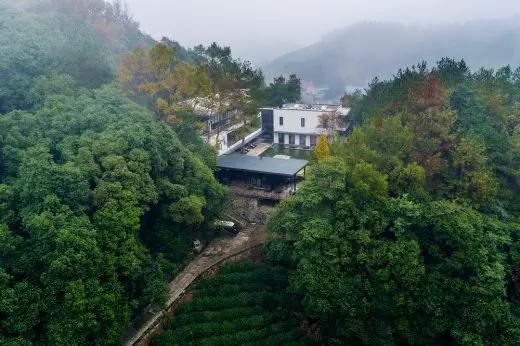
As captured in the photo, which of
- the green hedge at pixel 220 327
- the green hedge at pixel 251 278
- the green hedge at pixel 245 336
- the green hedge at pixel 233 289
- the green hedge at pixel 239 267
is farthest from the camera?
the green hedge at pixel 239 267

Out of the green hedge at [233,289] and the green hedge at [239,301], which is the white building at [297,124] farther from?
Result: the green hedge at [239,301]

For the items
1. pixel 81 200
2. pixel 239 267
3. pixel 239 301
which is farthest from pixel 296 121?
pixel 81 200

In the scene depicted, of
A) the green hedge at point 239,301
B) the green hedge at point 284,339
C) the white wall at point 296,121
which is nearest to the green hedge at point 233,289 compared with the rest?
the green hedge at point 239,301

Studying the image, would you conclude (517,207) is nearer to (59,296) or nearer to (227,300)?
(227,300)

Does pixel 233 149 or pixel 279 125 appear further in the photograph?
pixel 279 125

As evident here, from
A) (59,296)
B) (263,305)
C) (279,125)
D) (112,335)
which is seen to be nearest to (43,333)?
(59,296)
